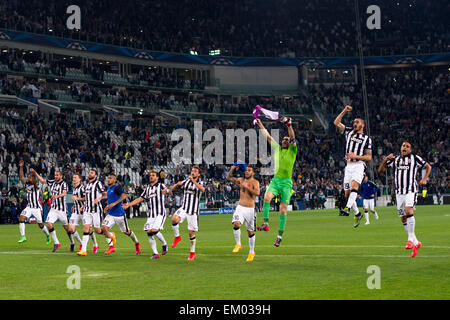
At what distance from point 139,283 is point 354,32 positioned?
68.6 metres

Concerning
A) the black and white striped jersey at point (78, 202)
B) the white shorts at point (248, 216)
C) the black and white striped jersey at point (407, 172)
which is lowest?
the white shorts at point (248, 216)

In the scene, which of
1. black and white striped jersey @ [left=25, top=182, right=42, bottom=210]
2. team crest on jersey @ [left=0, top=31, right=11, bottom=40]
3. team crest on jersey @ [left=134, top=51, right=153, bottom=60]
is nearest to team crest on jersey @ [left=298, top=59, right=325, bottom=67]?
team crest on jersey @ [left=134, top=51, right=153, bottom=60]

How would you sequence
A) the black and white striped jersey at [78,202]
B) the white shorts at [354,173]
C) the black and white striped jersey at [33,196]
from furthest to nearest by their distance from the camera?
the black and white striped jersey at [33,196] < the black and white striped jersey at [78,202] < the white shorts at [354,173]

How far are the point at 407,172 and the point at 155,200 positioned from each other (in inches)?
268

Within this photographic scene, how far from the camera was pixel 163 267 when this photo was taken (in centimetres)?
1526

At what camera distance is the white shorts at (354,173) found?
18.1m

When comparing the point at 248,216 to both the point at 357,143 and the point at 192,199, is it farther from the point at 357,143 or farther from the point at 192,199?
the point at 357,143

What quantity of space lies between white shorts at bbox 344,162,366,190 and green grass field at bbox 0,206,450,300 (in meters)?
1.85

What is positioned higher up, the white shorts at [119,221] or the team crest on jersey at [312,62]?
the team crest on jersey at [312,62]

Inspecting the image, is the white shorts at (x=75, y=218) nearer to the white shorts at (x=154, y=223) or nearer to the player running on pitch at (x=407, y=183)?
the white shorts at (x=154, y=223)

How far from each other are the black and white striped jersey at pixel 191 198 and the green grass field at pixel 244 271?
1243mm

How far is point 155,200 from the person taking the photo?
18453 millimetres

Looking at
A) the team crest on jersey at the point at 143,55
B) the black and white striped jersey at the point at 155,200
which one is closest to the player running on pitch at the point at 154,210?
the black and white striped jersey at the point at 155,200

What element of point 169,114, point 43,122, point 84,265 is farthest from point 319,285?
point 169,114
